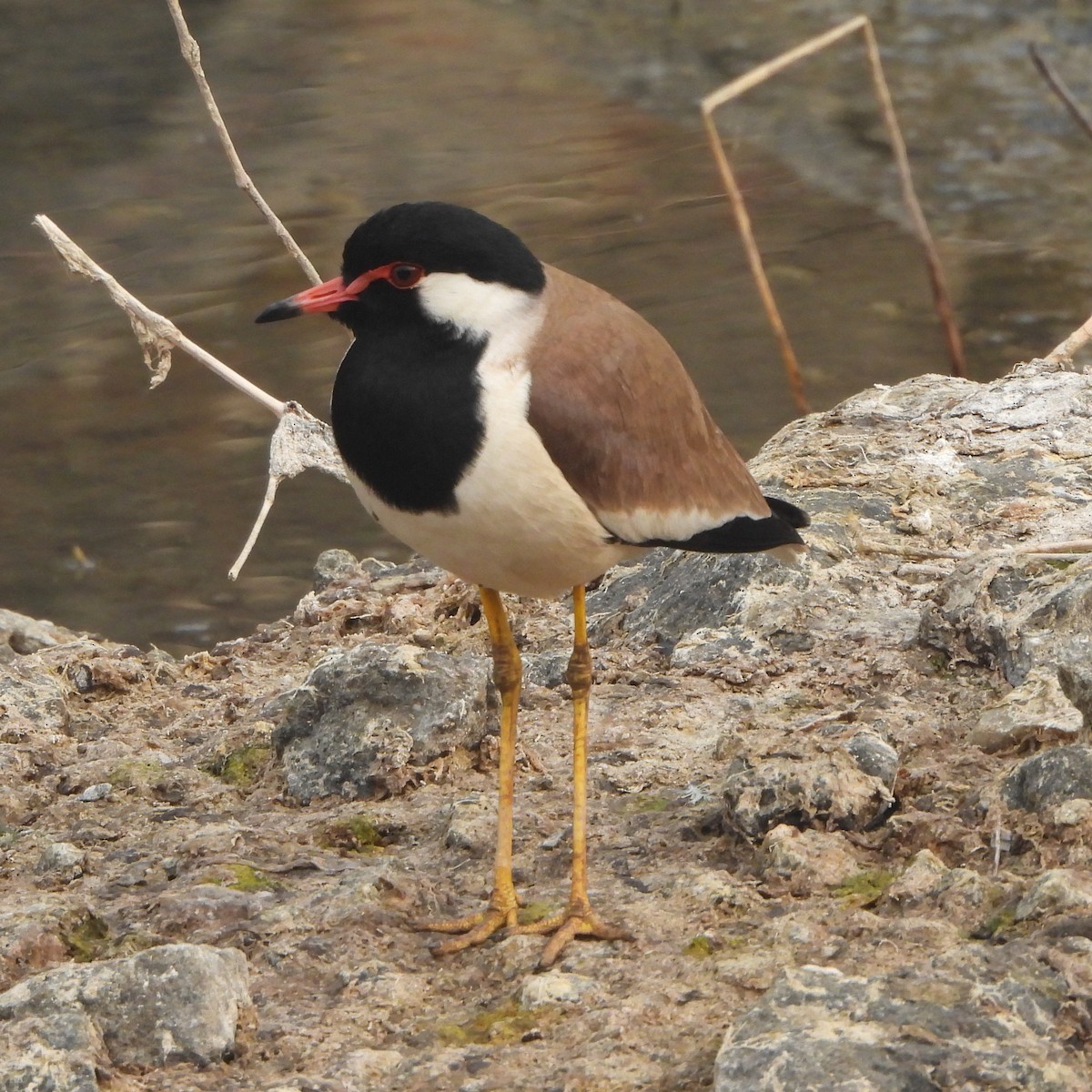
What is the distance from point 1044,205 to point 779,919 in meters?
8.39

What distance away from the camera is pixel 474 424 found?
10.9 ft

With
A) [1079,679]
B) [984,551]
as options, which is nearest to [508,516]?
[1079,679]

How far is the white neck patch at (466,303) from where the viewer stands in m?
Result: 3.42

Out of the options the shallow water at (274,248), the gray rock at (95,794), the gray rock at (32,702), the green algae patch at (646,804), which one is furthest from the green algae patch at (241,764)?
the shallow water at (274,248)

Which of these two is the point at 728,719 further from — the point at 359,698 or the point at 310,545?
the point at 310,545

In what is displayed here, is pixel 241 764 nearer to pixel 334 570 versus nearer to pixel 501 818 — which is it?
pixel 501 818

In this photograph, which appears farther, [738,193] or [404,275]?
[738,193]

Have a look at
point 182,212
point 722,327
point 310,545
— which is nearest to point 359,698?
point 310,545

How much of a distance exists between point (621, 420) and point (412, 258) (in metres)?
0.54

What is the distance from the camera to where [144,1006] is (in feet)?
9.89

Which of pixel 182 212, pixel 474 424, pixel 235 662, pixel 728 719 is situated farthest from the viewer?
pixel 182 212

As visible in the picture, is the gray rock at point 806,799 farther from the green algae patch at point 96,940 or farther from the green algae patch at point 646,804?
the green algae patch at point 96,940

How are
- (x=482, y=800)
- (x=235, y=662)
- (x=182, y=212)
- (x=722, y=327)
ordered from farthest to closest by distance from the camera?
(x=182, y=212) < (x=722, y=327) < (x=235, y=662) < (x=482, y=800)

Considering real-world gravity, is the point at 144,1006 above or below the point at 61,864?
above
